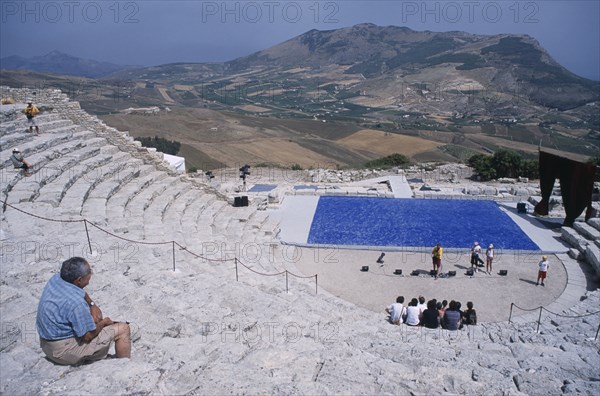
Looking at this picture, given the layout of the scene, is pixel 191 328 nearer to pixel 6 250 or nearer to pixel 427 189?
pixel 6 250

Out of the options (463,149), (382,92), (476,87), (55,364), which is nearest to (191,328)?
(55,364)

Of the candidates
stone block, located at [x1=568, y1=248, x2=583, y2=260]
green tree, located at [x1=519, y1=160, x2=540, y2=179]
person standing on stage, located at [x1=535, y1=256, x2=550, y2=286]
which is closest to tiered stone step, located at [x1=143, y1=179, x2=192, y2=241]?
person standing on stage, located at [x1=535, y1=256, x2=550, y2=286]

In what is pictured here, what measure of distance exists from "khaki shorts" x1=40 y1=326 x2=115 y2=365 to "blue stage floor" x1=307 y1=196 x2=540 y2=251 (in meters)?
10.3

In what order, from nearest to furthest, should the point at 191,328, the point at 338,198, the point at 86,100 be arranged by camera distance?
the point at 191,328 → the point at 338,198 → the point at 86,100

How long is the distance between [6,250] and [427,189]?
57.9 ft

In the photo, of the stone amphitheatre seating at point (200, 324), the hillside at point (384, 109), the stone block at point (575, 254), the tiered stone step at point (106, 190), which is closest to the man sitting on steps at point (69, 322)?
the stone amphitheatre seating at point (200, 324)

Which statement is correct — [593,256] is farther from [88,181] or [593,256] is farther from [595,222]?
[88,181]

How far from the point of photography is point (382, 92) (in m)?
126

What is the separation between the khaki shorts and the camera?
3.94m

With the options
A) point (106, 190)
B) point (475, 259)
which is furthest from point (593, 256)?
point (106, 190)

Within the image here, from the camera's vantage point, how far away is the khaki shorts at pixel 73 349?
3936 millimetres

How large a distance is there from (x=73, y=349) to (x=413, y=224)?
14.1m

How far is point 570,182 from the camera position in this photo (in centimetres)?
1466

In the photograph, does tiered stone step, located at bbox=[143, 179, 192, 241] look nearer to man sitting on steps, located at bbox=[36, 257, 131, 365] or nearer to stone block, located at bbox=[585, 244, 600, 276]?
man sitting on steps, located at bbox=[36, 257, 131, 365]
